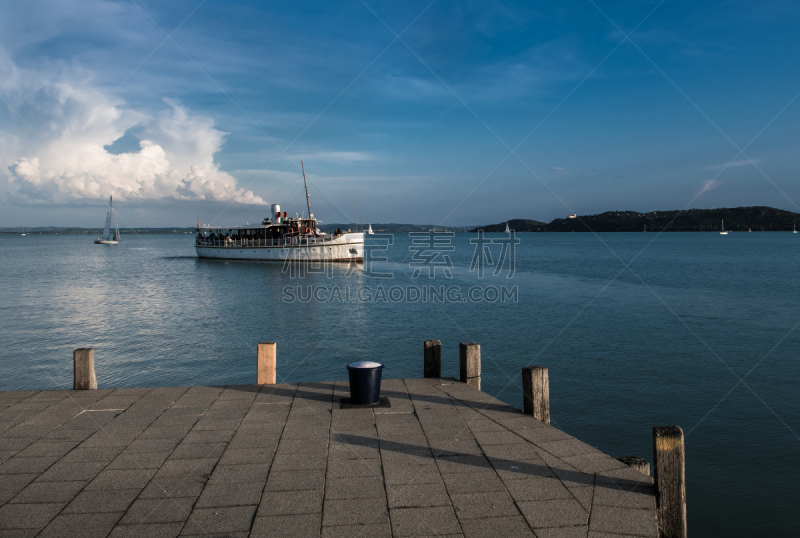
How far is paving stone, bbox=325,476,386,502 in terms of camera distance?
5332 millimetres

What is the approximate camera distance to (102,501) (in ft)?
17.0

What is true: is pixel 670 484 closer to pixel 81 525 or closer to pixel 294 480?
pixel 294 480

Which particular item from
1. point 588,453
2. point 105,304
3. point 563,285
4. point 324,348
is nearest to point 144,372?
point 324,348

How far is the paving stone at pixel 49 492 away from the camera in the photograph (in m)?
5.19

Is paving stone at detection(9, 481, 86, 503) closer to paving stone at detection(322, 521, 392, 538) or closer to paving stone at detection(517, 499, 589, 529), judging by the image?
paving stone at detection(322, 521, 392, 538)

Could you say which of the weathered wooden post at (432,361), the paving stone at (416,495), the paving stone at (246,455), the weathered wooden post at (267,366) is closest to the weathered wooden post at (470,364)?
the weathered wooden post at (432,361)

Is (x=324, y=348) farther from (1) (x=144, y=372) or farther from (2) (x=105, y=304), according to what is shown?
(2) (x=105, y=304)

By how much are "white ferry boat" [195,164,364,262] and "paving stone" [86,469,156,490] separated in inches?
2303

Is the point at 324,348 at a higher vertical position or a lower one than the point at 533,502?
lower

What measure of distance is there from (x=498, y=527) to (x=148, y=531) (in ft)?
10.2

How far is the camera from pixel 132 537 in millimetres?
4566

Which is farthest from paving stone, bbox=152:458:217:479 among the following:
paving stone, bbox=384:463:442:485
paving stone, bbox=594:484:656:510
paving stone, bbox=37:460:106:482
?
paving stone, bbox=594:484:656:510

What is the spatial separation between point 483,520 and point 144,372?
15.0 m

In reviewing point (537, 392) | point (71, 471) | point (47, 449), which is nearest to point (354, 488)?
point (71, 471)
